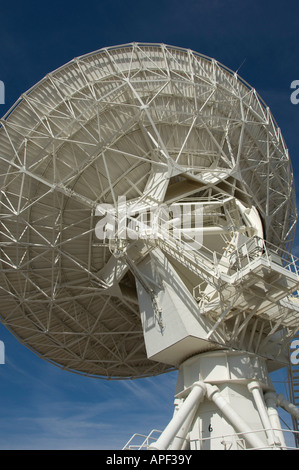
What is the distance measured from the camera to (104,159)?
18.2 m

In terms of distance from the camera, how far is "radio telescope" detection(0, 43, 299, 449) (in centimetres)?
1634

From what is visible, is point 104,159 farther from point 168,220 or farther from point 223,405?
point 223,405

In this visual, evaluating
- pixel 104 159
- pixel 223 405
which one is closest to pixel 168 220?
pixel 104 159

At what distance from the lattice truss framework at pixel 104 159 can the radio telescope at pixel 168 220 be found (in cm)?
7

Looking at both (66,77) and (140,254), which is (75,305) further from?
(66,77)

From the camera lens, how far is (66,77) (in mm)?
19031

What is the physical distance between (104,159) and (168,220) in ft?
12.2

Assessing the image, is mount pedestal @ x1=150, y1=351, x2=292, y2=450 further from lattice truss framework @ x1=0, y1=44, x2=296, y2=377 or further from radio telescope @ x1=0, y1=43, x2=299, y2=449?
lattice truss framework @ x1=0, y1=44, x2=296, y2=377

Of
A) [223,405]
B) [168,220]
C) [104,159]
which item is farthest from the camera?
[168,220]

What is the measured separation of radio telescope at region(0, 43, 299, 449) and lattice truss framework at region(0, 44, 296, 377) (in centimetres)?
7

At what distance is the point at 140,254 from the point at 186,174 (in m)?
3.92

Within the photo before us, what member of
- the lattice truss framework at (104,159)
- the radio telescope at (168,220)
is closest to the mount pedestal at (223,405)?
the radio telescope at (168,220)

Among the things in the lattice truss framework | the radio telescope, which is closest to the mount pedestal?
the radio telescope
